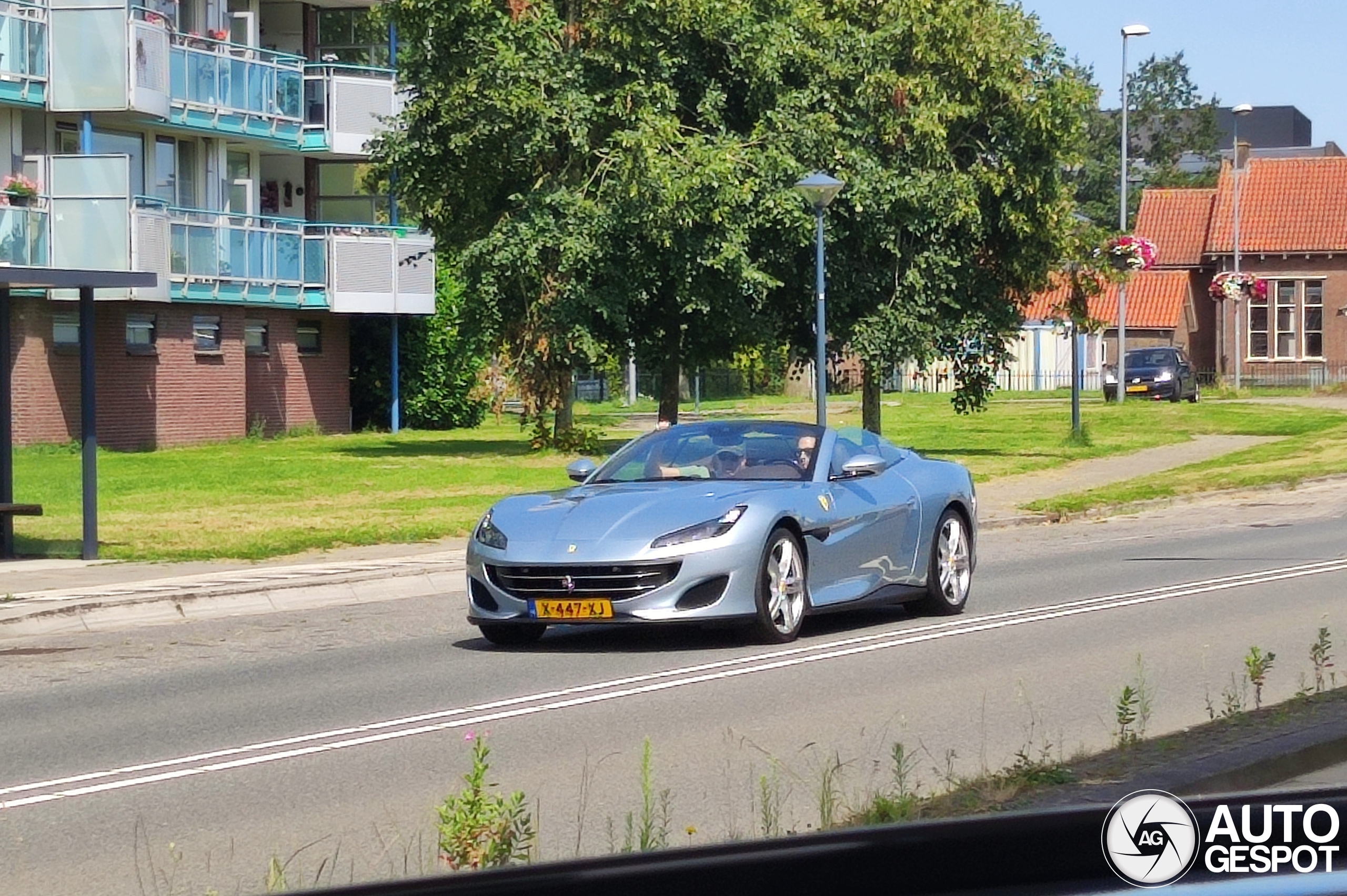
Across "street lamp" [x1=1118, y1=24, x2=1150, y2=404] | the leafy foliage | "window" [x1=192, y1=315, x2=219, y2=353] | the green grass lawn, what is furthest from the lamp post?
the leafy foliage

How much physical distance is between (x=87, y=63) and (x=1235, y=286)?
124 feet

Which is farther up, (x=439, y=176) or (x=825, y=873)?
(x=439, y=176)

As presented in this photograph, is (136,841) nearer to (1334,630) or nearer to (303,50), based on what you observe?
(1334,630)

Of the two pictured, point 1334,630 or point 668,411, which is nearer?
point 1334,630

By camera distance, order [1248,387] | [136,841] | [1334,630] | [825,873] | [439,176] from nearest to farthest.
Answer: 1. [825,873]
2. [136,841]
3. [1334,630]
4. [439,176]
5. [1248,387]

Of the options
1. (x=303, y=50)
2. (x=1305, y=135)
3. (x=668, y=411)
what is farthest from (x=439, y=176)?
(x=1305, y=135)

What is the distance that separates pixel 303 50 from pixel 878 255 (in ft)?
50.6

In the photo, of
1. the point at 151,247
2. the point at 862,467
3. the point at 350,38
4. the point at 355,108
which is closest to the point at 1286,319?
the point at 350,38

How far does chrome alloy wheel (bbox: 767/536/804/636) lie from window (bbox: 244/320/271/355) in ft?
103

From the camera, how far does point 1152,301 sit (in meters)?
80.6

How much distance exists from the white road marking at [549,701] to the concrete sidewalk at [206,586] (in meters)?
5.06

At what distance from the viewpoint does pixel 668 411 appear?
36.2 metres

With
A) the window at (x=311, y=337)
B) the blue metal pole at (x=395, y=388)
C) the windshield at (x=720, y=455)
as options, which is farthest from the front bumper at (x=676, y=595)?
the window at (x=311, y=337)

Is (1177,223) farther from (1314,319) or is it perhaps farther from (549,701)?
(549,701)
